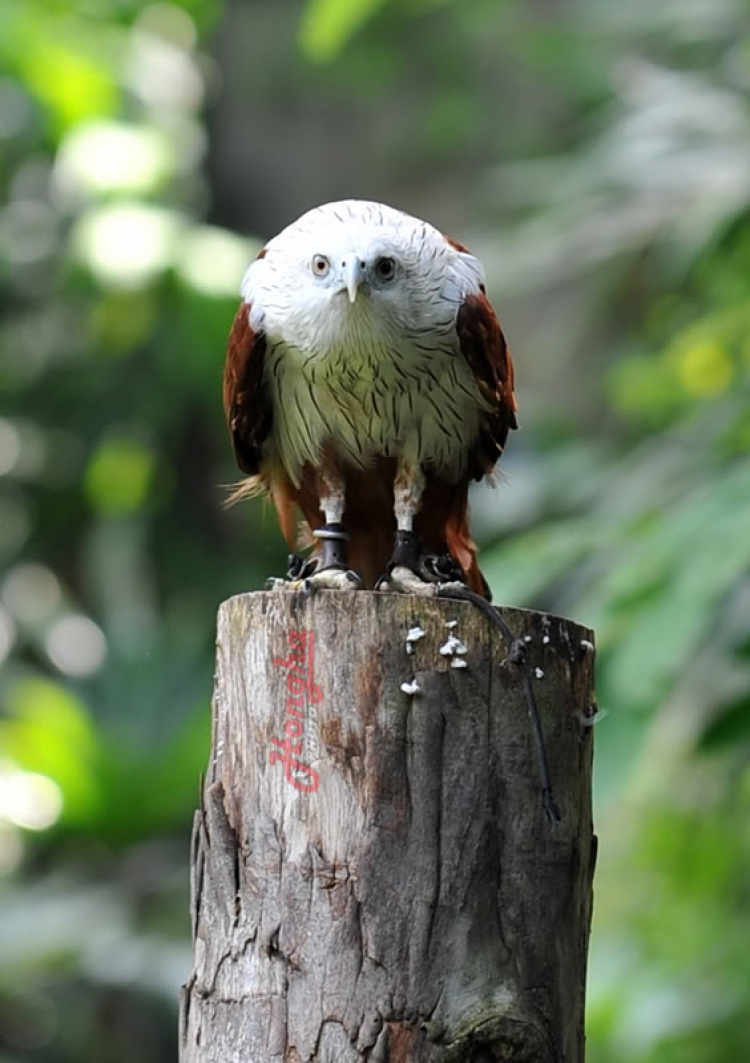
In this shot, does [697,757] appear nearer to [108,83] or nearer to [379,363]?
[379,363]

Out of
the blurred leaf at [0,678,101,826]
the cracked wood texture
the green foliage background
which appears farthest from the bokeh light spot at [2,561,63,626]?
the cracked wood texture

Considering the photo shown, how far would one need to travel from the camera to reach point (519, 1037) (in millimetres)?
2016

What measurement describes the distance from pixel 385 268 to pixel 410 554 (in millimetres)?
506

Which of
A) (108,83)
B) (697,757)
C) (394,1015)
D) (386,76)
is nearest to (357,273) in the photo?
(394,1015)

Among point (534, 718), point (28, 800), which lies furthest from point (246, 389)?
point (28, 800)

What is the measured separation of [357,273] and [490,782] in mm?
890

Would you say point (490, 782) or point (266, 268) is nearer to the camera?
point (490, 782)

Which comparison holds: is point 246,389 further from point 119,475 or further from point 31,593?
point 31,593

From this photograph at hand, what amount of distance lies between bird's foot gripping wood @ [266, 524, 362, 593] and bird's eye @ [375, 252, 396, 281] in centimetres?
48

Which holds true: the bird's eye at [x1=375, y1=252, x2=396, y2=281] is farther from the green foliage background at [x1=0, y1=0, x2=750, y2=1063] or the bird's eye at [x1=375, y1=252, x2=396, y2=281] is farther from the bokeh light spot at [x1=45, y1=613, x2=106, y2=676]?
the bokeh light spot at [x1=45, y1=613, x2=106, y2=676]

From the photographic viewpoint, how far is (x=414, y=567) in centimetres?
260

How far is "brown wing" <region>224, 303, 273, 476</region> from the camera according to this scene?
8.83 feet

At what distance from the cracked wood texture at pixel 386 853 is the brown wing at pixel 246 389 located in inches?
26.3

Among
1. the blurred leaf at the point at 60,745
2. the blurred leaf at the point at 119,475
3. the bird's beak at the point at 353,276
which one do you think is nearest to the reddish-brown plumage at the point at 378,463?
the bird's beak at the point at 353,276
